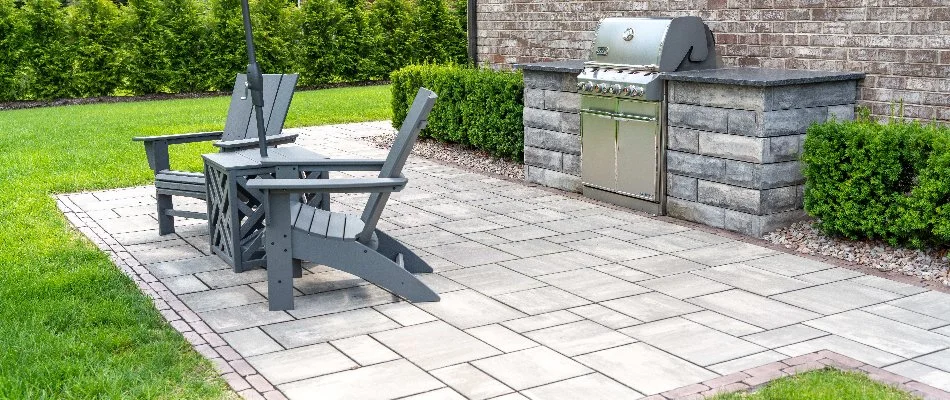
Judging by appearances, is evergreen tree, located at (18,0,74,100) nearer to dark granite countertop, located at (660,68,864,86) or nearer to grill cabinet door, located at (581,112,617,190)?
grill cabinet door, located at (581,112,617,190)

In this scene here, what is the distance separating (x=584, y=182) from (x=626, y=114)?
31.4 inches

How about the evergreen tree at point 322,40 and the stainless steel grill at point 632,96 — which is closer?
the stainless steel grill at point 632,96

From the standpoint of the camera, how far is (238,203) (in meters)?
5.75

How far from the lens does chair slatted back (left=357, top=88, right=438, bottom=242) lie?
502cm

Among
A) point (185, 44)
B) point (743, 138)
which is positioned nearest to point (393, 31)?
point (185, 44)

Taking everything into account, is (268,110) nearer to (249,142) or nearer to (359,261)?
(249,142)

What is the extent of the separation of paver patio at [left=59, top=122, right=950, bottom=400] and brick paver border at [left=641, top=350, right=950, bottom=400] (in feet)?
0.20

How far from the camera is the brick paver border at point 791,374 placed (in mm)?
3812

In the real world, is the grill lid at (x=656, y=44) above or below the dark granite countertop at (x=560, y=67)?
above

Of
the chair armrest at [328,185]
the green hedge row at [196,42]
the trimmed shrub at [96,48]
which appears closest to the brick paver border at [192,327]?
the chair armrest at [328,185]

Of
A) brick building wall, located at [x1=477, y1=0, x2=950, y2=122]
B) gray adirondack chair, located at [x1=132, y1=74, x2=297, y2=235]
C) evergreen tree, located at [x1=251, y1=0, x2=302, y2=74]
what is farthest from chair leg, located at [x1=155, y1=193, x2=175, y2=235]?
evergreen tree, located at [x1=251, y1=0, x2=302, y2=74]

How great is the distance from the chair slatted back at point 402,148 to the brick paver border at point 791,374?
6.14ft

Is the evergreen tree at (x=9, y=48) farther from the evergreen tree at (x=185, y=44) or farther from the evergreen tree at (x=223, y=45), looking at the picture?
the evergreen tree at (x=223, y=45)

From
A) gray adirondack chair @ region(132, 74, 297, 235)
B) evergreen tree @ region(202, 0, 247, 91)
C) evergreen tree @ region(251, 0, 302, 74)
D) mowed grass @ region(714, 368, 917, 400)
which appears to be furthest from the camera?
evergreen tree @ region(251, 0, 302, 74)
